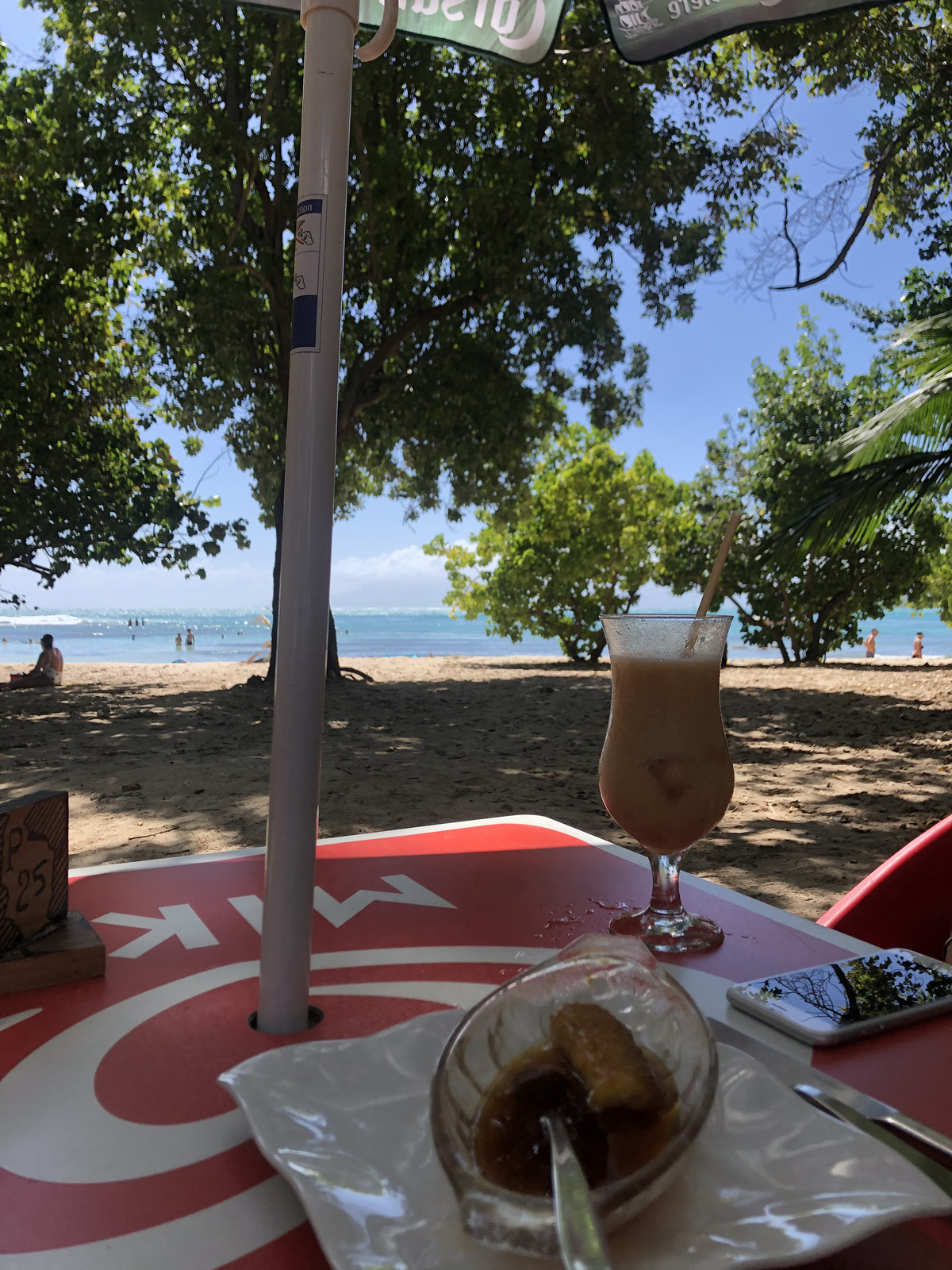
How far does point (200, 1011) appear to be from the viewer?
2.18 feet

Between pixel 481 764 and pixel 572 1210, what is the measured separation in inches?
192

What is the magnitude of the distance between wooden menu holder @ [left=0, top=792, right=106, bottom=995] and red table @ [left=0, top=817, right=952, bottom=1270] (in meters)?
0.02

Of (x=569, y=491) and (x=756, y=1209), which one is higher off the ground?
(x=569, y=491)

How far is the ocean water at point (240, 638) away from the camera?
99.6 ft

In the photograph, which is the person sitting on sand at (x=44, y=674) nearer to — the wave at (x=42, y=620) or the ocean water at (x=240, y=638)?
the ocean water at (x=240, y=638)

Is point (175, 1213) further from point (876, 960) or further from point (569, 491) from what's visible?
point (569, 491)

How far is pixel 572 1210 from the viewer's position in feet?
1.09

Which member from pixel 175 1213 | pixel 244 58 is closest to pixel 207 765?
pixel 175 1213

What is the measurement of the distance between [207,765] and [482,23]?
440 cm

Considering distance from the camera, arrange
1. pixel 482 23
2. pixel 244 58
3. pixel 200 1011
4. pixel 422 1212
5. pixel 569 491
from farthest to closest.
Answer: pixel 569 491
pixel 244 58
pixel 482 23
pixel 200 1011
pixel 422 1212

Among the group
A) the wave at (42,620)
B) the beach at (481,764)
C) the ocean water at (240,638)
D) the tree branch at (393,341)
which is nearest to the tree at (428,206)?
the tree branch at (393,341)

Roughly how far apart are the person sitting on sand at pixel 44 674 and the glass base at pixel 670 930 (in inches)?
→ 383

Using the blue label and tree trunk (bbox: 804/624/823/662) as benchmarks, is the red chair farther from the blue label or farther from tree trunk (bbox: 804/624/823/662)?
tree trunk (bbox: 804/624/823/662)

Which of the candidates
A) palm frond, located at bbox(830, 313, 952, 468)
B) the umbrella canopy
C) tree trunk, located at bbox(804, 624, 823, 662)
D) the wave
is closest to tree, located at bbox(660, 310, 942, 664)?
tree trunk, located at bbox(804, 624, 823, 662)
